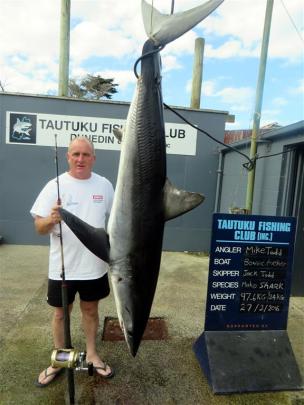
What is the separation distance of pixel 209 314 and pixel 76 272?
3.71 feet

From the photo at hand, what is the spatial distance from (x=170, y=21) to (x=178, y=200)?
0.87 m

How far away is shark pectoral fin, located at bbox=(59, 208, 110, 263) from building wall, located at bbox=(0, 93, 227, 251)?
526cm

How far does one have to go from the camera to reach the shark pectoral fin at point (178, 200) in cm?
182

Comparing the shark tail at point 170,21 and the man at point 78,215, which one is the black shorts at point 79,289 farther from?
the shark tail at point 170,21

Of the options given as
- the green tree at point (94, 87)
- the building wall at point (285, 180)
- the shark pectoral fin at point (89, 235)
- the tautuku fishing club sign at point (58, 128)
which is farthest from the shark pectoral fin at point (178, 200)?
the green tree at point (94, 87)

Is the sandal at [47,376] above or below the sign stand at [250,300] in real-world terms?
below

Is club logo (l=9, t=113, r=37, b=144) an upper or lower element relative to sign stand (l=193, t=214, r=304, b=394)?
upper

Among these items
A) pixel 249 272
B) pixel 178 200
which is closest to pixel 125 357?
pixel 249 272

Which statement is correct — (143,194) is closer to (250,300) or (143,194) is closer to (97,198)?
(97,198)

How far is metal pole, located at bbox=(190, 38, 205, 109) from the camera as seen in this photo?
7.40 metres

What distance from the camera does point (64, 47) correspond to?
6.85m

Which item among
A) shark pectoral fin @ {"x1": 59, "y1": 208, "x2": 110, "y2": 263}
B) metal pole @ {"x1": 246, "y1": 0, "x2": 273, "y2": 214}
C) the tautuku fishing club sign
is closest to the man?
shark pectoral fin @ {"x1": 59, "y1": 208, "x2": 110, "y2": 263}

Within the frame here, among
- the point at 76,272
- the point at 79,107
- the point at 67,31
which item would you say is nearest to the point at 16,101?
the point at 79,107

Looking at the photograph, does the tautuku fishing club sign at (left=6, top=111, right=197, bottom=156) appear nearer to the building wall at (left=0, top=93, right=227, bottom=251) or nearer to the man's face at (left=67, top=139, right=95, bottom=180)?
the building wall at (left=0, top=93, right=227, bottom=251)
